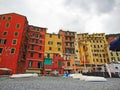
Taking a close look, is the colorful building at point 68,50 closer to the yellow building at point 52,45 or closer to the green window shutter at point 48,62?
the yellow building at point 52,45

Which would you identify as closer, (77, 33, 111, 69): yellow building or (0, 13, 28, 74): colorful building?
(0, 13, 28, 74): colorful building

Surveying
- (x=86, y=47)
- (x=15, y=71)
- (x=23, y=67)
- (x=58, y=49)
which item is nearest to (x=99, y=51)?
(x=86, y=47)

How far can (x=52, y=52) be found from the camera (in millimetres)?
42250

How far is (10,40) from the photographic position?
34.0 metres

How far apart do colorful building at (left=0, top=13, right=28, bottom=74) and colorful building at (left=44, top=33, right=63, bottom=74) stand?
797 centimetres

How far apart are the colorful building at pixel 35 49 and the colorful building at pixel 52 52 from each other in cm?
170

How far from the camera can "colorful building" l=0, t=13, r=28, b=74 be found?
A: 31453mm

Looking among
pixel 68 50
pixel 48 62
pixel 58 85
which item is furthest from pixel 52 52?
pixel 58 85

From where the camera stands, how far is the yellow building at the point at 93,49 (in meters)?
55.8

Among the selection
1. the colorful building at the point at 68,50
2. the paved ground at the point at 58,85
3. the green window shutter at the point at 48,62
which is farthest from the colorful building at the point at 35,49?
the paved ground at the point at 58,85

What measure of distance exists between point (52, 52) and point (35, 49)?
21.2ft

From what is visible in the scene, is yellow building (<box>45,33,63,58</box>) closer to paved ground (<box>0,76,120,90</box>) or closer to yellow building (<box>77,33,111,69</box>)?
yellow building (<box>77,33,111,69</box>)

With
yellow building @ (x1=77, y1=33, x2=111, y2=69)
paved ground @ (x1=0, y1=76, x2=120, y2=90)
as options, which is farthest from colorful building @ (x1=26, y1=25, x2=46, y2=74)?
paved ground @ (x1=0, y1=76, x2=120, y2=90)

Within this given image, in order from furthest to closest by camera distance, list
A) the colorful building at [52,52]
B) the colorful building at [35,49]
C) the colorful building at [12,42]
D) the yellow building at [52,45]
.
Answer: the yellow building at [52,45]
the colorful building at [52,52]
the colorful building at [35,49]
the colorful building at [12,42]
